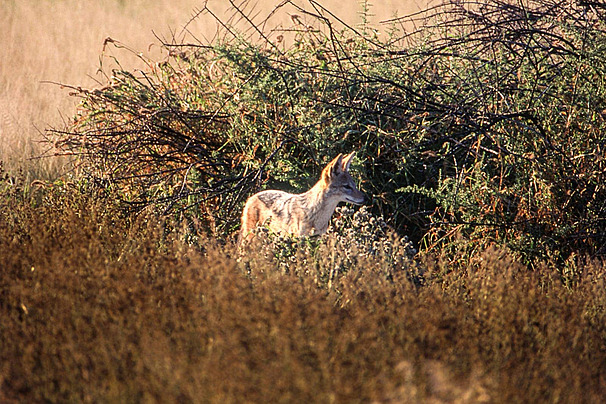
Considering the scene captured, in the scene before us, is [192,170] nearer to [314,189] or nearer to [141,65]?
[314,189]

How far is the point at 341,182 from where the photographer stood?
6.11m

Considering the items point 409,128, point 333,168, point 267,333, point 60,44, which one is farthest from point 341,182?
point 60,44

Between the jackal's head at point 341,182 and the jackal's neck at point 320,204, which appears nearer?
the jackal's head at point 341,182

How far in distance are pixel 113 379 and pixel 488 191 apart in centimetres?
367

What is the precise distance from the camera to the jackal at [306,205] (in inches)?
241

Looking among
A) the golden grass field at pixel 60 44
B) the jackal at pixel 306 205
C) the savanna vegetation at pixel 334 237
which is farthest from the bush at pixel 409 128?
the golden grass field at pixel 60 44

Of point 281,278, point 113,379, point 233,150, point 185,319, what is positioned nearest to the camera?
point 113,379

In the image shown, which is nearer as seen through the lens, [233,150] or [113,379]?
[113,379]

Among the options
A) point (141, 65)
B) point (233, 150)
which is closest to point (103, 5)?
point (141, 65)

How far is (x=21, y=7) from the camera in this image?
61.1ft

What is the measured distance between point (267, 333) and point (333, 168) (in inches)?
113

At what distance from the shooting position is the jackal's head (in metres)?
6.06

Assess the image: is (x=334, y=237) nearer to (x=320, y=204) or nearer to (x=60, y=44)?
(x=320, y=204)

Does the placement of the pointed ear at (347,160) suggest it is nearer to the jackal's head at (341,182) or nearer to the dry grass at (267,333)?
the jackal's head at (341,182)
